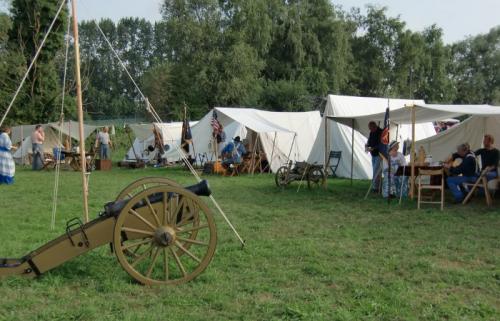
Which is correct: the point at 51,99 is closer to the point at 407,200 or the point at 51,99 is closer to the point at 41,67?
the point at 41,67

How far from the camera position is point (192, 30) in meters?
30.0

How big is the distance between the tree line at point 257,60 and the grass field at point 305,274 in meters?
8.82

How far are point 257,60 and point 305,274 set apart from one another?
93.5ft

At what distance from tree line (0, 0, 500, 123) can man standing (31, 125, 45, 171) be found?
12.5 feet

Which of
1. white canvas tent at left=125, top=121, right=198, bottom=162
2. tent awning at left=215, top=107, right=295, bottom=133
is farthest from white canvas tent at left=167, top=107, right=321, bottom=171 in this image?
white canvas tent at left=125, top=121, right=198, bottom=162

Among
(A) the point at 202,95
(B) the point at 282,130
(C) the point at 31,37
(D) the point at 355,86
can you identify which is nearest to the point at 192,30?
(A) the point at 202,95

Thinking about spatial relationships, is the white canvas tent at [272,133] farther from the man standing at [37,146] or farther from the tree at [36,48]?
the tree at [36,48]

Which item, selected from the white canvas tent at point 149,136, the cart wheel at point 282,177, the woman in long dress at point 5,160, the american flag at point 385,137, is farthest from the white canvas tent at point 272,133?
the woman in long dress at point 5,160

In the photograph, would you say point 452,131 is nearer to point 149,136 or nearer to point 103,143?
point 103,143

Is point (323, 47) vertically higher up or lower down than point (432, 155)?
higher up

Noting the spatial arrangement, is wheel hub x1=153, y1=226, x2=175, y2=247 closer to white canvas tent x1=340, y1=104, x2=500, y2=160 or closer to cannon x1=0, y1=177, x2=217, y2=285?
cannon x1=0, y1=177, x2=217, y2=285

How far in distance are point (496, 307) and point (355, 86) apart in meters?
38.0

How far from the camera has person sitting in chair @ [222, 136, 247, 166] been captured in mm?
13684

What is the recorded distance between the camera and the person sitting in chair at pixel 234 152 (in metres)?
13.7
